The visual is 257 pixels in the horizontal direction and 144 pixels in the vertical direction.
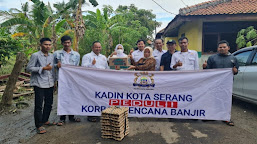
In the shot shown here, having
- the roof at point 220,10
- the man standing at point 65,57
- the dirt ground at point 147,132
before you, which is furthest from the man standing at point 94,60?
the roof at point 220,10

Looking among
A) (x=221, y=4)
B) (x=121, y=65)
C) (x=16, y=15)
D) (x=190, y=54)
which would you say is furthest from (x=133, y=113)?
(x=16, y=15)

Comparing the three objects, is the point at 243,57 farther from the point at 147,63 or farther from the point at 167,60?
the point at 147,63

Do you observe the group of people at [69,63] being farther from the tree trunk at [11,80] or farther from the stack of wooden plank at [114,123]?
the tree trunk at [11,80]

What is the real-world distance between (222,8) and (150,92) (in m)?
8.00

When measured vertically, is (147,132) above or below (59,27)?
below

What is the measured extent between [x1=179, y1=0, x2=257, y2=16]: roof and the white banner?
5.89m

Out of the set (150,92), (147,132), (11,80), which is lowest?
(147,132)

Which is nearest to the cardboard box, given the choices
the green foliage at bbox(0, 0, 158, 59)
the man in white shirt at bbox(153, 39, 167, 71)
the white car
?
the man in white shirt at bbox(153, 39, 167, 71)

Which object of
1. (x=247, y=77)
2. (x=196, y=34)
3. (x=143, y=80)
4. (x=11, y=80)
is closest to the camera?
(x=143, y=80)

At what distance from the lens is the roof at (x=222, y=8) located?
886cm

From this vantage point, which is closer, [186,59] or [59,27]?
[186,59]

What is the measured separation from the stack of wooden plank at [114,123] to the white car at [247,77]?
10.4 ft

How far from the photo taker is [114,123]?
10.2 ft

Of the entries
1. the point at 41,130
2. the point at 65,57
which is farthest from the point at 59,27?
the point at 41,130
